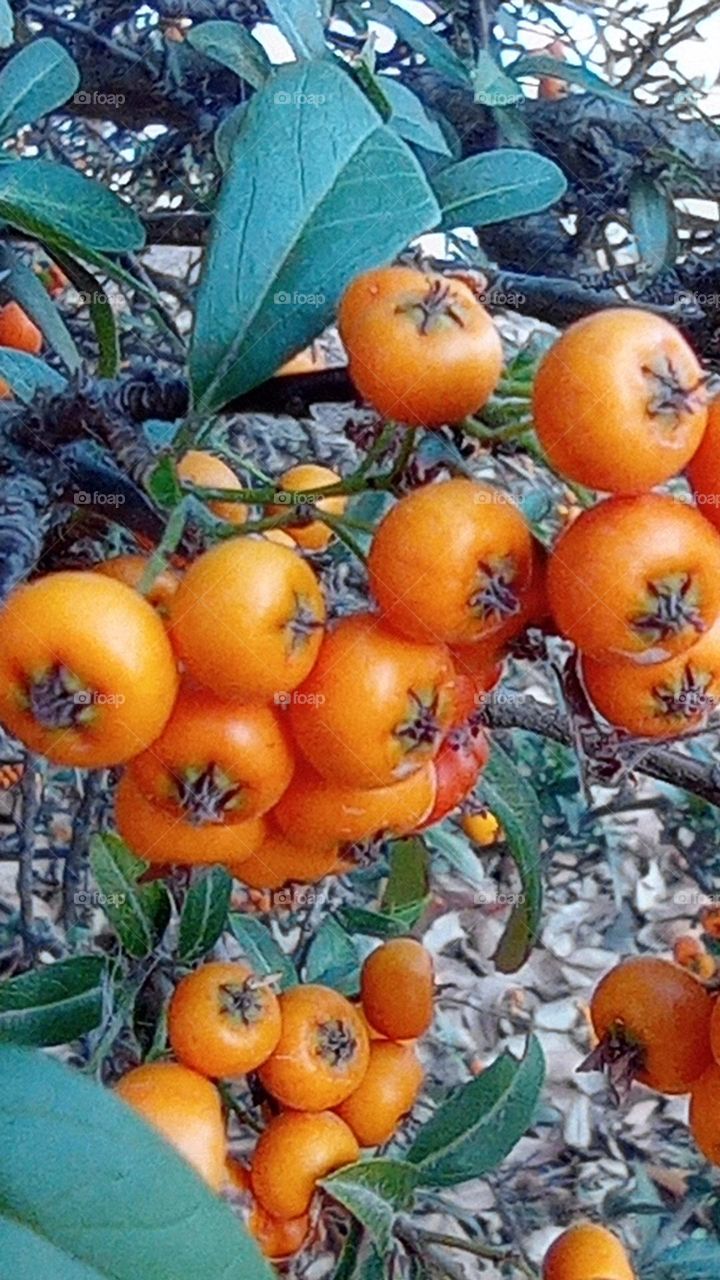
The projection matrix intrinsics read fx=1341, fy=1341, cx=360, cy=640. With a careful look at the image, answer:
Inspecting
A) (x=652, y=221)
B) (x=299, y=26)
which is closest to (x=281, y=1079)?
(x=299, y=26)

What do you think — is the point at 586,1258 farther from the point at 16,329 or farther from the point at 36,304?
the point at 16,329

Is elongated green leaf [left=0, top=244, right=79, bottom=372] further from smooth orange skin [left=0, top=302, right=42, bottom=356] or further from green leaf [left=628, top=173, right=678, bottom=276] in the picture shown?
green leaf [left=628, top=173, right=678, bottom=276]

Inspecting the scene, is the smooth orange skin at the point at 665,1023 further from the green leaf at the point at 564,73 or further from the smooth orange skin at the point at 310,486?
the green leaf at the point at 564,73

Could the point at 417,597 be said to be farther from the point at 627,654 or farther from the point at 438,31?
the point at 438,31

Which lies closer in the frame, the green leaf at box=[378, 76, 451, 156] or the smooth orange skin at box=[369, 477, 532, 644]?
the smooth orange skin at box=[369, 477, 532, 644]

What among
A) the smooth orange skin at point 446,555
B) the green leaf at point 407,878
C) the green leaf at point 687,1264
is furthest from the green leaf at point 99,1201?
the green leaf at point 407,878

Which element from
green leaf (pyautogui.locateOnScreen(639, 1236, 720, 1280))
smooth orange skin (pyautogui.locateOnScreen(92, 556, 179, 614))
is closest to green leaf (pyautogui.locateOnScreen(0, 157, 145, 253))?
smooth orange skin (pyautogui.locateOnScreen(92, 556, 179, 614))
